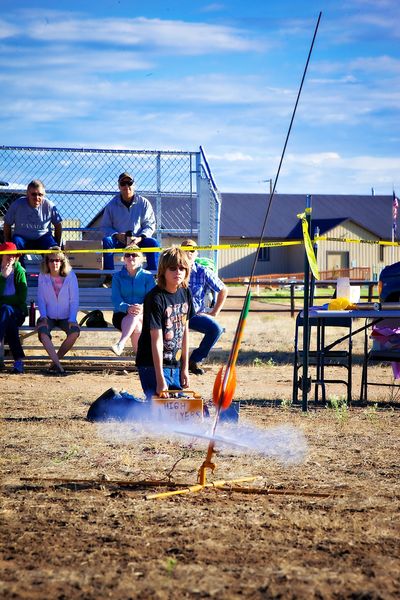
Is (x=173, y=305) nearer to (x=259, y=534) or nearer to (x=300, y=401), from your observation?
(x=300, y=401)

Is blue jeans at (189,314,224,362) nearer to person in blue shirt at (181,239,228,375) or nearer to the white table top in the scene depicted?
person in blue shirt at (181,239,228,375)

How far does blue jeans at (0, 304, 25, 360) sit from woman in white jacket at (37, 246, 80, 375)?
0.91ft

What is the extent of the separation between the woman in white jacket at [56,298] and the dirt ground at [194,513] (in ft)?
10.6

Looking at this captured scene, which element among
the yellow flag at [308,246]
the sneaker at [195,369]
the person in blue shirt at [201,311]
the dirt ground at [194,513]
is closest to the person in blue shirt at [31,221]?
the person in blue shirt at [201,311]

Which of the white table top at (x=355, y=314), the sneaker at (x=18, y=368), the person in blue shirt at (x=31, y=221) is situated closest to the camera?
the white table top at (x=355, y=314)

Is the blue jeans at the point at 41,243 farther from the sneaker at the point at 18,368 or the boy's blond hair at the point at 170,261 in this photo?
the boy's blond hair at the point at 170,261

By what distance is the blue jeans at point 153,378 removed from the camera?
7.29m

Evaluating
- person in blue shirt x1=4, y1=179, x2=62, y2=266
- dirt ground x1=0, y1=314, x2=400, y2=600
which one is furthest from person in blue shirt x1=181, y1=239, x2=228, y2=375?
dirt ground x1=0, y1=314, x2=400, y2=600

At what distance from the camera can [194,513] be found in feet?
15.5

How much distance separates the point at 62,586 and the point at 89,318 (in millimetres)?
9076

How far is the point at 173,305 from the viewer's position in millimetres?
7215

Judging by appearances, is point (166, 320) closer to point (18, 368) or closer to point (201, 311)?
point (201, 311)

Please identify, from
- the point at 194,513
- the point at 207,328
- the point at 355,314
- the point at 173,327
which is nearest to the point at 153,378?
the point at 173,327

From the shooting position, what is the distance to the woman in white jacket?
11477mm
